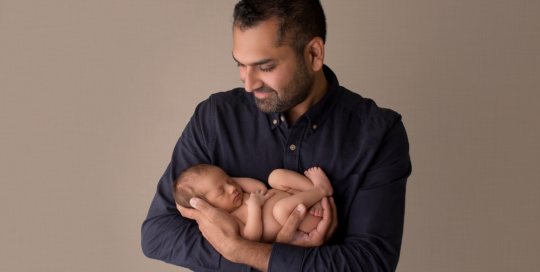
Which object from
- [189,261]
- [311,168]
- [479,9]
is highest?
[479,9]

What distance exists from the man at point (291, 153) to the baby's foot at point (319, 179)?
0.05m

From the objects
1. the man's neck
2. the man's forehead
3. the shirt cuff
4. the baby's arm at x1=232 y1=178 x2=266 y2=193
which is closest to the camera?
the shirt cuff

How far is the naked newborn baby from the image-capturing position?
2193mm

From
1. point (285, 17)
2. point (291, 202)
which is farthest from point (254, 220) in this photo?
point (285, 17)

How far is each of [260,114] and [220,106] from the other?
0.75 ft

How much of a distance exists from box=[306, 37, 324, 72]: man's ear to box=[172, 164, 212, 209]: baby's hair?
0.74 meters

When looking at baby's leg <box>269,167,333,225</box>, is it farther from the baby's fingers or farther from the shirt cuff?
the shirt cuff

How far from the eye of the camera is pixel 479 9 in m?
3.38

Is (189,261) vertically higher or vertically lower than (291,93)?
lower

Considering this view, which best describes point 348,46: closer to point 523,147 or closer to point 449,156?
point 449,156

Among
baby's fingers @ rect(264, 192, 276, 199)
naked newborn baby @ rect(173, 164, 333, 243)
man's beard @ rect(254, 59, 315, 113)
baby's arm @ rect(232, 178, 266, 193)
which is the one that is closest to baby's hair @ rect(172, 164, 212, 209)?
naked newborn baby @ rect(173, 164, 333, 243)

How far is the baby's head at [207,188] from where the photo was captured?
7.39ft

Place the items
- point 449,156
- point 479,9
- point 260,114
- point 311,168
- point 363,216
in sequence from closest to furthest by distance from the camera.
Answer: point 363,216 → point 311,168 → point 260,114 → point 479,9 → point 449,156

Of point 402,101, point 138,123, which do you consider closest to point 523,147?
point 402,101
